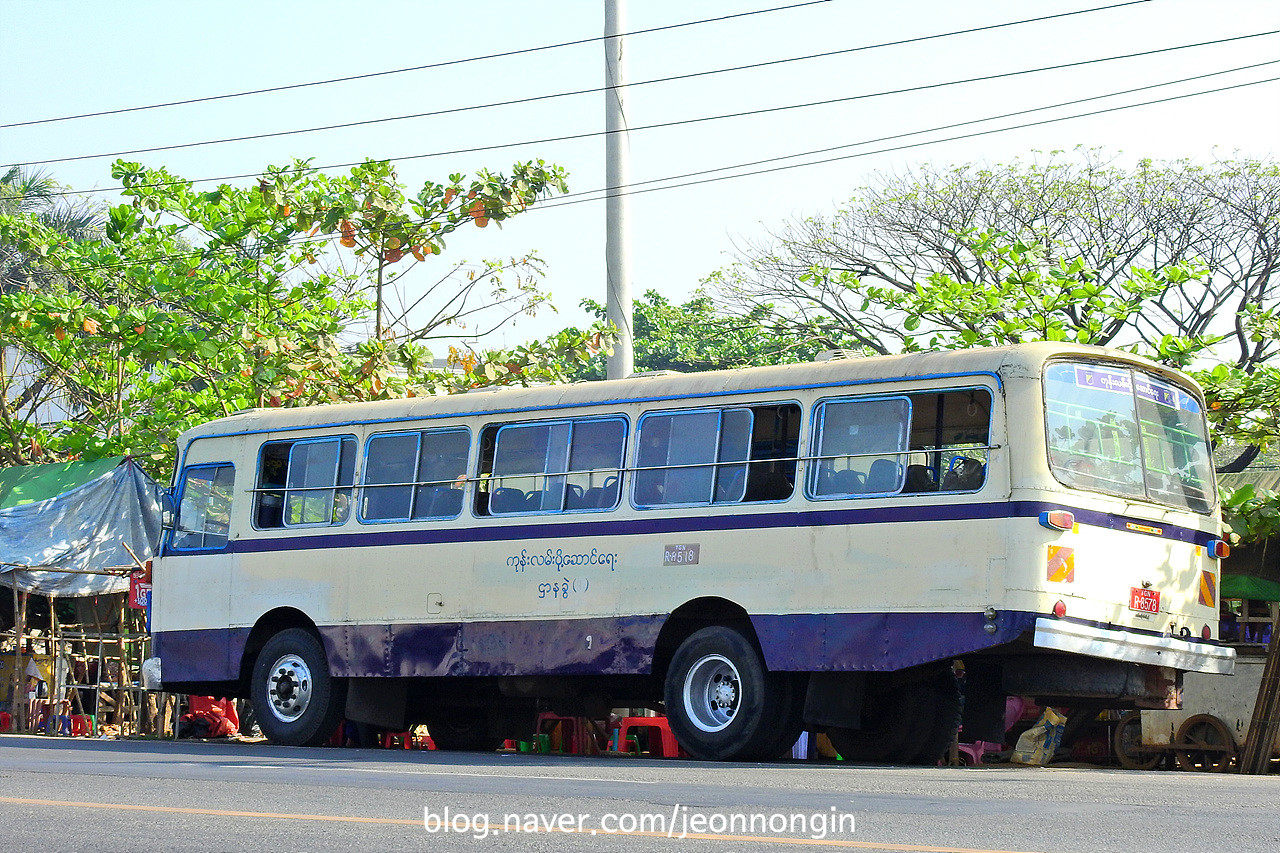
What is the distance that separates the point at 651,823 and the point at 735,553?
598cm

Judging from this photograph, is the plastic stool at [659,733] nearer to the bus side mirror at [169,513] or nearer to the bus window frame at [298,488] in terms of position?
the bus window frame at [298,488]

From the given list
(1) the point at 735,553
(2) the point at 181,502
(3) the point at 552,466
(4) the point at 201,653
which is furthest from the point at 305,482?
(1) the point at 735,553

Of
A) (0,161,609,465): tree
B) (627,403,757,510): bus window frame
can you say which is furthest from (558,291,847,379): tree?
(627,403,757,510): bus window frame

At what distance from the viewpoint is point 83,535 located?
2166cm

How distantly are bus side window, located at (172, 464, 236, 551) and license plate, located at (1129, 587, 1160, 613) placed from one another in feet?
27.6

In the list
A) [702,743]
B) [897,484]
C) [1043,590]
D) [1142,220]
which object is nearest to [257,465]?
[702,743]

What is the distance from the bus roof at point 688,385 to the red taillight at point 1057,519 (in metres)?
0.98

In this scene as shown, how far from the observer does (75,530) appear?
21672 mm

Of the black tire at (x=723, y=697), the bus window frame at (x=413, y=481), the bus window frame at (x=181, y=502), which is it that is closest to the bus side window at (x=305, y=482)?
the bus window frame at (x=413, y=481)

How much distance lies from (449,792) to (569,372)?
15.6 m

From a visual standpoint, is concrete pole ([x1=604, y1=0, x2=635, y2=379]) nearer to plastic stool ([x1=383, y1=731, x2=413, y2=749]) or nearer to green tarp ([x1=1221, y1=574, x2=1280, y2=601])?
plastic stool ([x1=383, y1=731, x2=413, y2=749])

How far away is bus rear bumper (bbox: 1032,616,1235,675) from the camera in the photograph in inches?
471

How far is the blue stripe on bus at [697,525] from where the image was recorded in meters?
12.3

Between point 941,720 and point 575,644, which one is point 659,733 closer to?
point 575,644
